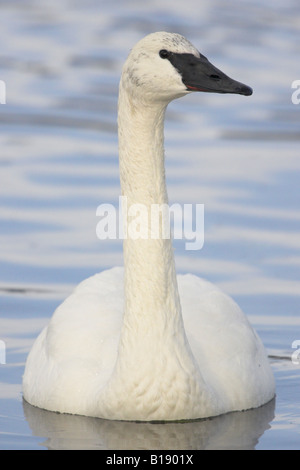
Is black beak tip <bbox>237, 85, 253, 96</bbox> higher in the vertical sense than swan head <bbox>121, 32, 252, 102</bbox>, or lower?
lower

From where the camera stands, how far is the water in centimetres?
826

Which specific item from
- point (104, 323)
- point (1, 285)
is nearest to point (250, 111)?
→ point (1, 285)

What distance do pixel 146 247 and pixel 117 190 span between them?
228 inches

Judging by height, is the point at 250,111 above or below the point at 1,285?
above

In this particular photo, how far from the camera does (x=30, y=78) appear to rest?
2048 centimetres

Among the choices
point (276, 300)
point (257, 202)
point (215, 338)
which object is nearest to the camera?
point (215, 338)

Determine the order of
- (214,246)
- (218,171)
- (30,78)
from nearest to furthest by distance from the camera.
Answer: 1. (214,246)
2. (218,171)
3. (30,78)

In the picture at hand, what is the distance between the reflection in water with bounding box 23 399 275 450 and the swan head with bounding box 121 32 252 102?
6.19ft

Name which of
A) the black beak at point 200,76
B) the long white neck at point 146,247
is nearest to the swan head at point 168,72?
the black beak at point 200,76

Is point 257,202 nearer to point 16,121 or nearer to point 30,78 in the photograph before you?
point 16,121

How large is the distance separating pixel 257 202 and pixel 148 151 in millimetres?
5584

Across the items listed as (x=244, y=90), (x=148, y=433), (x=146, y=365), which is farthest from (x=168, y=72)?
(x=148, y=433)

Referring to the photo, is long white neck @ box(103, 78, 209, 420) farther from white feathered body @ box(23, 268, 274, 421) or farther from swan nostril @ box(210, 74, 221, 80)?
swan nostril @ box(210, 74, 221, 80)

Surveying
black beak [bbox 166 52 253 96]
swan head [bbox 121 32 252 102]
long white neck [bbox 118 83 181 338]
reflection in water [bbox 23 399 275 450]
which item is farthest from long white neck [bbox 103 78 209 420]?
black beak [bbox 166 52 253 96]
